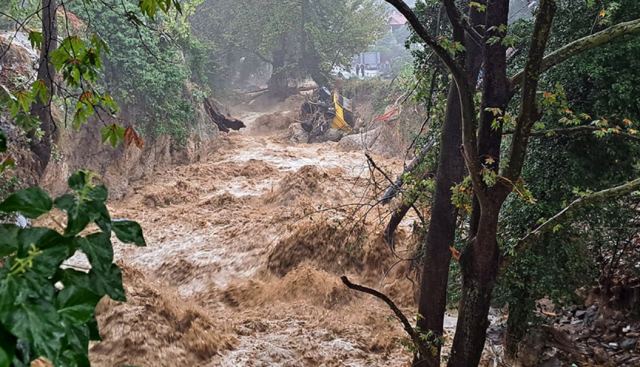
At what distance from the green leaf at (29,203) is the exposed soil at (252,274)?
2.82 meters

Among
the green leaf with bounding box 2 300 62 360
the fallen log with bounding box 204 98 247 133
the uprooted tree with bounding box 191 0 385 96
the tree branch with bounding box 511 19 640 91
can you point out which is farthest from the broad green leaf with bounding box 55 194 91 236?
the uprooted tree with bounding box 191 0 385 96

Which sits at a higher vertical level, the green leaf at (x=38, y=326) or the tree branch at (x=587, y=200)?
the tree branch at (x=587, y=200)

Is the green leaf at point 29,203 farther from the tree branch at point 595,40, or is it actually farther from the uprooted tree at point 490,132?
the tree branch at point 595,40

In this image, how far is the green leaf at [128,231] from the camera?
0.80 m

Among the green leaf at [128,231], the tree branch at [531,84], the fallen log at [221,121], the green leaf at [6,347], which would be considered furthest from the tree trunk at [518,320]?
the fallen log at [221,121]

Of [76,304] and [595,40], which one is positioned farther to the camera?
[595,40]

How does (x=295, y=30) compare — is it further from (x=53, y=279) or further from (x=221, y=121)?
(x=53, y=279)

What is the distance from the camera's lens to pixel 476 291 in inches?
94.3

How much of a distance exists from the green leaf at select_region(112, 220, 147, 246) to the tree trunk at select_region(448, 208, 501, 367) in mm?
1804

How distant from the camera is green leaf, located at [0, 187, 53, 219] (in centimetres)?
68

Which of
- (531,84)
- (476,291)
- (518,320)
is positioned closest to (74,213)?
(531,84)

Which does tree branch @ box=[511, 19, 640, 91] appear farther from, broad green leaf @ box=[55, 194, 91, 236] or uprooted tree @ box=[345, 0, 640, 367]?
broad green leaf @ box=[55, 194, 91, 236]

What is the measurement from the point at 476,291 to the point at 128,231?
6.53 feet

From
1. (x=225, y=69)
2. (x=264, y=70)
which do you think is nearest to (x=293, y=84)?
(x=225, y=69)
